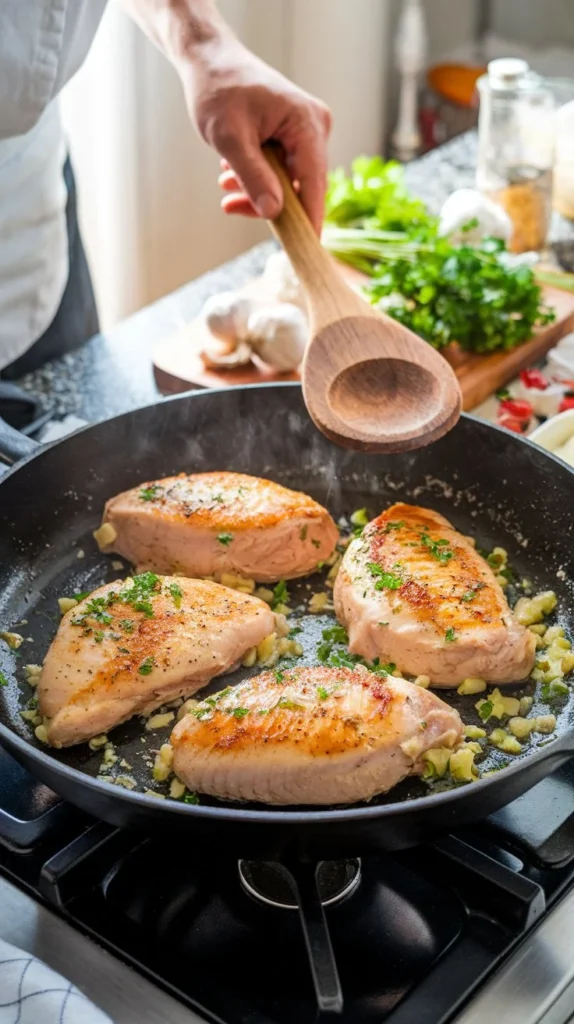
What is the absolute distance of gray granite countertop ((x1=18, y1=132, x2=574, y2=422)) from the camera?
2.08 m

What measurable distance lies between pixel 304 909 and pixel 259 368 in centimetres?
125

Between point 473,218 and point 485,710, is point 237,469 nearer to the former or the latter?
point 485,710

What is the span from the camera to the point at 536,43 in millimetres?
3895

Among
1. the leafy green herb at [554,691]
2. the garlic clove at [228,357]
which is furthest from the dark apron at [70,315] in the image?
the leafy green herb at [554,691]

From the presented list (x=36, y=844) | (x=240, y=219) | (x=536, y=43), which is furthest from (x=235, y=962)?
(x=536, y=43)

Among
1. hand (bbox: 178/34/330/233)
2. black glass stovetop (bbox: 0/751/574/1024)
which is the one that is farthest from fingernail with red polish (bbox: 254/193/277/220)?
black glass stovetop (bbox: 0/751/574/1024)

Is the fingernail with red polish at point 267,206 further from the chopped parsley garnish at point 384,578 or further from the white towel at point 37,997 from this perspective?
the white towel at point 37,997

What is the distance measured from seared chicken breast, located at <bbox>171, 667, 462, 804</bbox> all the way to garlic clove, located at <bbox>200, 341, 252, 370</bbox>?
90cm

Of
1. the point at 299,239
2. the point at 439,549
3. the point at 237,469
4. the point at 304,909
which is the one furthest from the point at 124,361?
the point at 304,909

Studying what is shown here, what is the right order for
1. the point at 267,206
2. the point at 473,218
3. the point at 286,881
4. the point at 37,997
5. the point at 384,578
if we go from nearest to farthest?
the point at 37,997, the point at 286,881, the point at 384,578, the point at 267,206, the point at 473,218

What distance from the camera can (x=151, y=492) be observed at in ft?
5.43

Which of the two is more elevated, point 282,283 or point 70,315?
point 282,283

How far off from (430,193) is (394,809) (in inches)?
84.0

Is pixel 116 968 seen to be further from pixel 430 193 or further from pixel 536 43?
pixel 536 43
